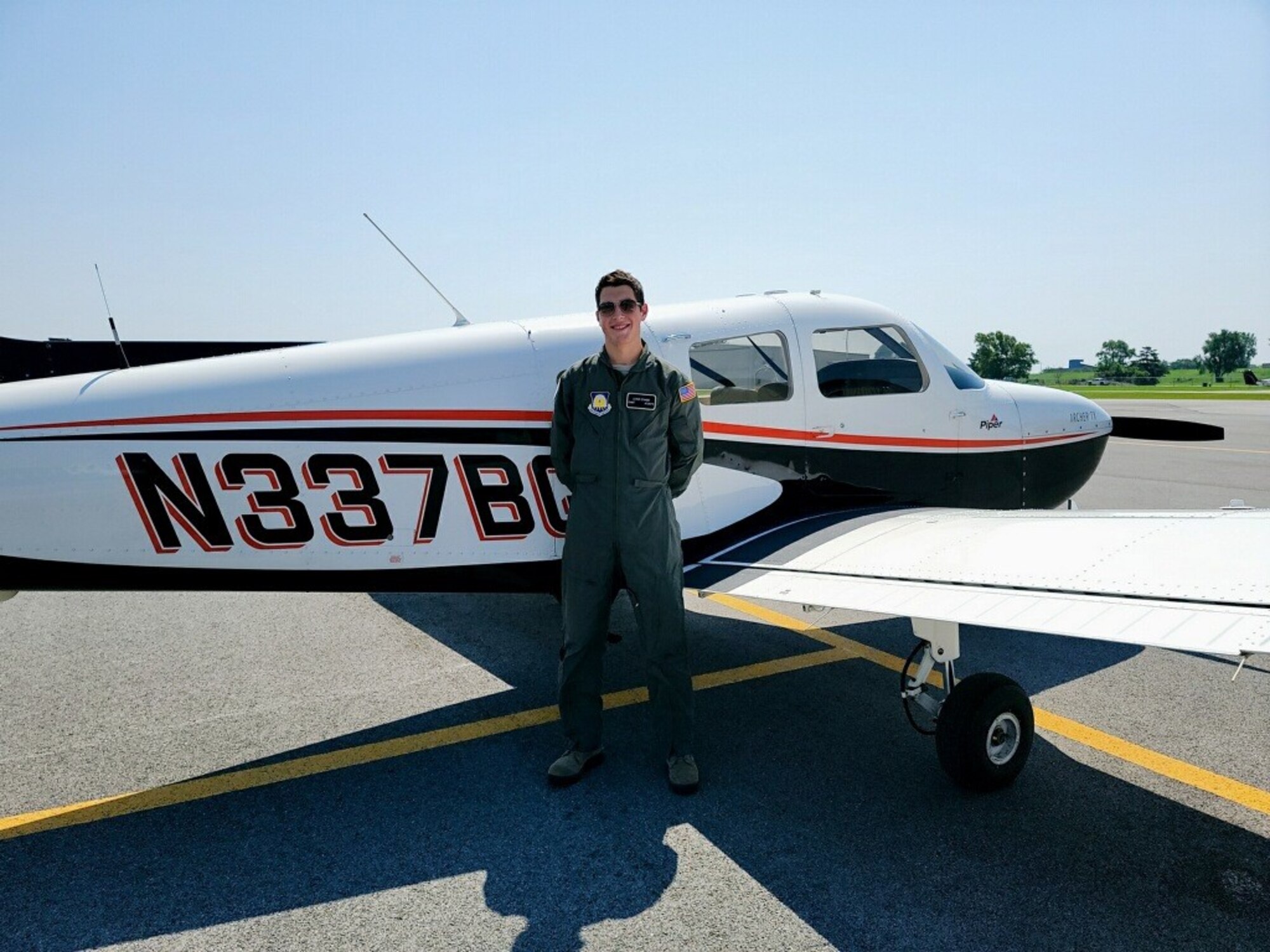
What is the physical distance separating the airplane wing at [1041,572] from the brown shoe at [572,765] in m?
0.96

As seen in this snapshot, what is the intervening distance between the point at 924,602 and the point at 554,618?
3.24 m

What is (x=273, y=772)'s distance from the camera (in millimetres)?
3799

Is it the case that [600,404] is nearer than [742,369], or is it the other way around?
[600,404]

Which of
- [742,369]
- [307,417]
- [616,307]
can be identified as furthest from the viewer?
[742,369]

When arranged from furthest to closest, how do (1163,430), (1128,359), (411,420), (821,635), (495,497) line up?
(1128,359) → (1163,430) → (821,635) → (495,497) → (411,420)

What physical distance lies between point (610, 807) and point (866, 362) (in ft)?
10.00

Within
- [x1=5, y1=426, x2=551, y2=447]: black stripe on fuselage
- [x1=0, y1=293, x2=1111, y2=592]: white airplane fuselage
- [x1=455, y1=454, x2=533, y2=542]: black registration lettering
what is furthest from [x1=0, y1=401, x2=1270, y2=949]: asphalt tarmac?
[x1=5, y1=426, x2=551, y2=447]: black stripe on fuselage

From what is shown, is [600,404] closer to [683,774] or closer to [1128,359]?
[683,774]

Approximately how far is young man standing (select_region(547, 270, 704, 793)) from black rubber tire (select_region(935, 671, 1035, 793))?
3.45ft

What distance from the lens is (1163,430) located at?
22.9ft

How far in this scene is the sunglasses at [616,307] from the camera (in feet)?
11.5

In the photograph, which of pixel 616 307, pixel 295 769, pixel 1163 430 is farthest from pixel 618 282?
pixel 1163 430

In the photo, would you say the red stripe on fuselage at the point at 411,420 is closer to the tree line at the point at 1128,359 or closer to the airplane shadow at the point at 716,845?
the airplane shadow at the point at 716,845

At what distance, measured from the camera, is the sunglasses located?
11.5 feet
